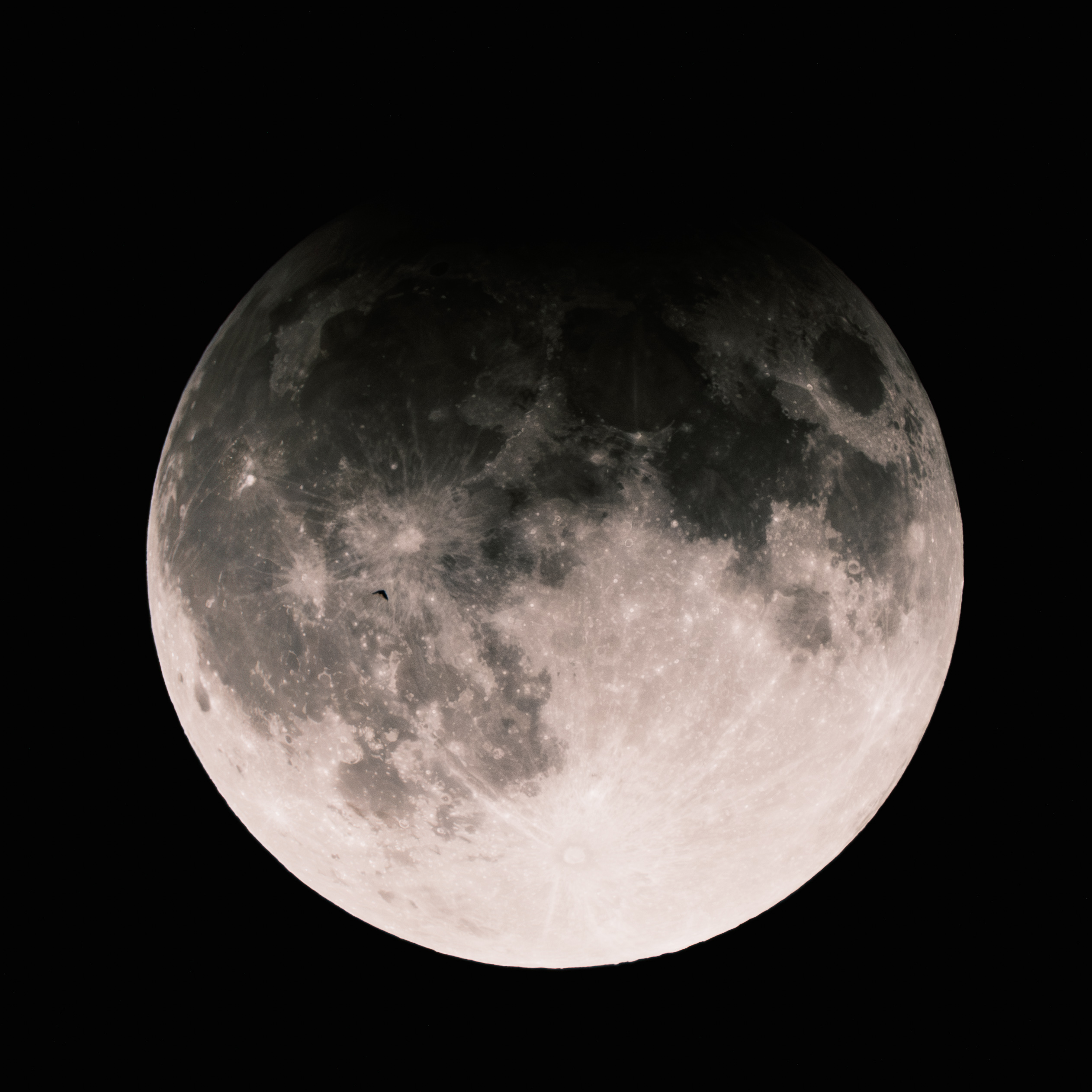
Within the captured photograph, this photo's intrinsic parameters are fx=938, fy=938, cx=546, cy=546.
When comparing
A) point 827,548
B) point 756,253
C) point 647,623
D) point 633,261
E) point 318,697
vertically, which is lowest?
point 318,697

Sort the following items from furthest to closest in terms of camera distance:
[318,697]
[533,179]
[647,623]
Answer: [533,179], [318,697], [647,623]

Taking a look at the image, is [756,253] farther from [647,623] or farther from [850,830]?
[850,830]

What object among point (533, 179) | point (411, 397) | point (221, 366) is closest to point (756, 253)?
point (533, 179)

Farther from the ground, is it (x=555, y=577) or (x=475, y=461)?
(x=475, y=461)

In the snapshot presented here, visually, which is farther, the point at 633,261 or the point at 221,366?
the point at 221,366
